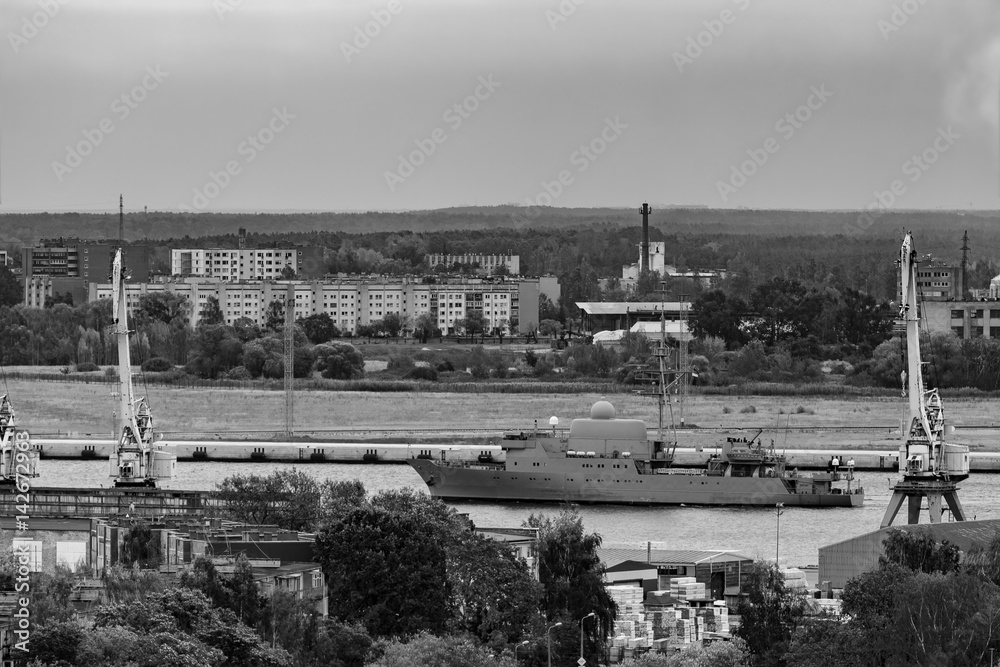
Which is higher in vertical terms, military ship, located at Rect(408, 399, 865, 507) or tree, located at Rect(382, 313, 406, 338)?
tree, located at Rect(382, 313, 406, 338)

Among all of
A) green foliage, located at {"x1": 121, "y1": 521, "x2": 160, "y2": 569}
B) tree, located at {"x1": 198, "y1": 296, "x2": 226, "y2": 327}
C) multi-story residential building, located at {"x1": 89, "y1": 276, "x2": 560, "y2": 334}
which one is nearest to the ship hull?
green foliage, located at {"x1": 121, "y1": 521, "x2": 160, "y2": 569}

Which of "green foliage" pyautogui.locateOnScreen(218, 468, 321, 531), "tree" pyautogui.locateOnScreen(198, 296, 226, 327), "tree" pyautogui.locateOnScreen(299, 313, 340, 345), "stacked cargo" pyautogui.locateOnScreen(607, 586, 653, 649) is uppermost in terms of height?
"tree" pyautogui.locateOnScreen(198, 296, 226, 327)

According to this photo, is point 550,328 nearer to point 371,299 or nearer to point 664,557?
point 371,299

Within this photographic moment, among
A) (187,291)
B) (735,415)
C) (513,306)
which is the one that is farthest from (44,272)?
(735,415)

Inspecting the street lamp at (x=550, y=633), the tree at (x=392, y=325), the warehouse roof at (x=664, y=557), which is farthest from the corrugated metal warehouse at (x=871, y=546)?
the tree at (x=392, y=325)

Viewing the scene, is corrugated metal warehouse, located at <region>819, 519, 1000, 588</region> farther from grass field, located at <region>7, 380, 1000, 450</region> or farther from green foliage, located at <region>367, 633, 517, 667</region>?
grass field, located at <region>7, 380, 1000, 450</region>

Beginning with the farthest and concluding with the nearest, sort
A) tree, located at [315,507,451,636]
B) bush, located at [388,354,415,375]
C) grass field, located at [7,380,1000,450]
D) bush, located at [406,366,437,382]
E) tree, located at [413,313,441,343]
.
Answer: tree, located at [413,313,441,343], bush, located at [388,354,415,375], bush, located at [406,366,437,382], grass field, located at [7,380,1000,450], tree, located at [315,507,451,636]

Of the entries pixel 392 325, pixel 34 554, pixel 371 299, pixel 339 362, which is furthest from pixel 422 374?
pixel 34 554
